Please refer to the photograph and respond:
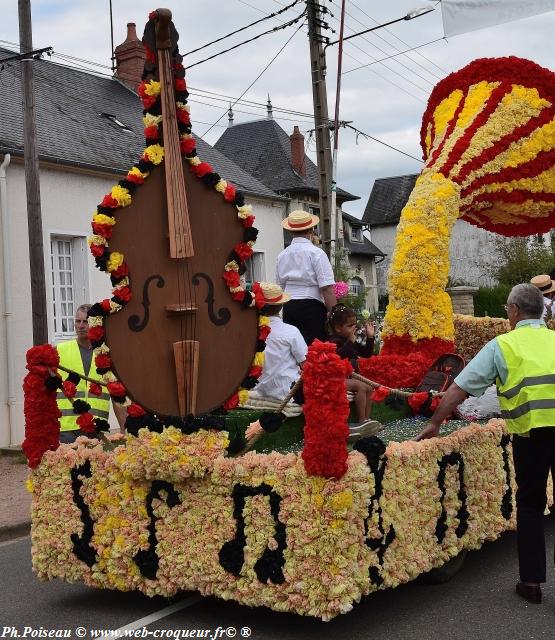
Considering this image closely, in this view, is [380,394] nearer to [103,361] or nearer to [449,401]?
[449,401]

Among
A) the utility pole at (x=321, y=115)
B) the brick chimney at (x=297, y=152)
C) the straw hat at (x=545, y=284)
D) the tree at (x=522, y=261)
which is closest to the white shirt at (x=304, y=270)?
the straw hat at (x=545, y=284)

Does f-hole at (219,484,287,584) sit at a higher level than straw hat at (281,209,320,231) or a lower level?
lower

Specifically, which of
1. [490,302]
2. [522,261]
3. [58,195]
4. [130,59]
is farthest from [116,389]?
[522,261]

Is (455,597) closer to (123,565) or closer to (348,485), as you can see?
(348,485)

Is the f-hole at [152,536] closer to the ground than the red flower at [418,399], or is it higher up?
closer to the ground

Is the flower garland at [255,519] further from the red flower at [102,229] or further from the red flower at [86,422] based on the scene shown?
the red flower at [102,229]

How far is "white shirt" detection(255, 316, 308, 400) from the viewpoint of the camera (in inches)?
233

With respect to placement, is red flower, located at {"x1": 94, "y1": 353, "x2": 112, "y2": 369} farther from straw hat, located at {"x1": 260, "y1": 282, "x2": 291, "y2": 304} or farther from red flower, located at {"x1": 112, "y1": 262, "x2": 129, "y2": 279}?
straw hat, located at {"x1": 260, "y1": 282, "x2": 291, "y2": 304}

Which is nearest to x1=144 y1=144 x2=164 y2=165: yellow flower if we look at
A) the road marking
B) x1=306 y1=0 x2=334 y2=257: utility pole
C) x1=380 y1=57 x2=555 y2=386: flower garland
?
the road marking

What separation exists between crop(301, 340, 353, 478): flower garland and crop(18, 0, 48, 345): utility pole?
749 cm

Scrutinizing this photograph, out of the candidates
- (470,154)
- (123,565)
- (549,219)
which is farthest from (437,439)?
(549,219)

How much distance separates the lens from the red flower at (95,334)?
4.54 metres

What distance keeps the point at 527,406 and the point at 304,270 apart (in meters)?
2.43

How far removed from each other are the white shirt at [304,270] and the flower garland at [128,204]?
4.92 feet
